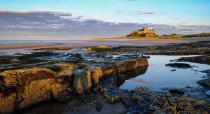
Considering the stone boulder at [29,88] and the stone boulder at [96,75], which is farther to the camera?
the stone boulder at [96,75]

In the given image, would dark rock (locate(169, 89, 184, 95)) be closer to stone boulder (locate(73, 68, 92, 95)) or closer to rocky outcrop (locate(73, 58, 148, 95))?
rocky outcrop (locate(73, 58, 148, 95))

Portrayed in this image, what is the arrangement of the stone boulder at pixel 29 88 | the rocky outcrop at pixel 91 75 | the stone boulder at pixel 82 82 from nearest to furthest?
the stone boulder at pixel 29 88 < the stone boulder at pixel 82 82 < the rocky outcrop at pixel 91 75

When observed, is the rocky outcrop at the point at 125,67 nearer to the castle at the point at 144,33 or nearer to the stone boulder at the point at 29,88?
the stone boulder at the point at 29,88

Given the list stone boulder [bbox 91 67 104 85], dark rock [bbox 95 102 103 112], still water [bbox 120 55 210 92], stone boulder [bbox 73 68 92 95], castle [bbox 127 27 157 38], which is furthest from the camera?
castle [bbox 127 27 157 38]

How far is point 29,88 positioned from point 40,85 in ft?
2.31

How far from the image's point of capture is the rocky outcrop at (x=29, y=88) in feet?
45.7

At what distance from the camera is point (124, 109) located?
14.0 meters

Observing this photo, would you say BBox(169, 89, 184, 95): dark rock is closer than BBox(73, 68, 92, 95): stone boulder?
No

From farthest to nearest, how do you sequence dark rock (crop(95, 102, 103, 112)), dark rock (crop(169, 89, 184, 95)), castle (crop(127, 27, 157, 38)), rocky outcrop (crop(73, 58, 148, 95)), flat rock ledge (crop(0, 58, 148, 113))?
castle (crop(127, 27, 157, 38))
dark rock (crop(169, 89, 184, 95))
rocky outcrop (crop(73, 58, 148, 95))
dark rock (crop(95, 102, 103, 112))
flat rock ledge (crop(0, 58, 148, 113))

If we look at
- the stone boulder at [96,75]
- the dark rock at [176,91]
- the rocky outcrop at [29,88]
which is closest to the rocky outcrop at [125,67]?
the stone boulder at [96,75]

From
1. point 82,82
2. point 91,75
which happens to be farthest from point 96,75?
point 82,82

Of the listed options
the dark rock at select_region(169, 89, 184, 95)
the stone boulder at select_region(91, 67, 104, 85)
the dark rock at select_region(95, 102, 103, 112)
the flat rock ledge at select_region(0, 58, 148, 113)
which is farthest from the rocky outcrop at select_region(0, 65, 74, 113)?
the dark rock at select_region(169, 89, 184, 95)

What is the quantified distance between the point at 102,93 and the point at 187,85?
657 cm

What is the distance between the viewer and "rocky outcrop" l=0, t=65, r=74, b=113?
45.7 feet
